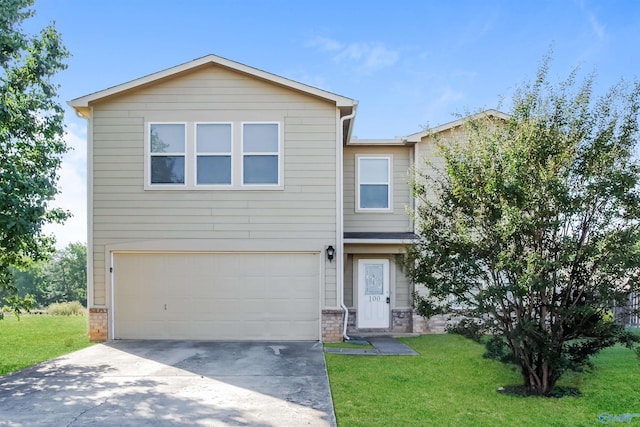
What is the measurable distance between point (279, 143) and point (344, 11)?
5.11 meters

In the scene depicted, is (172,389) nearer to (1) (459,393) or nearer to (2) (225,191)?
(1) (459,393)

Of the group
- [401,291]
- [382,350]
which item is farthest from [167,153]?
[401,291]

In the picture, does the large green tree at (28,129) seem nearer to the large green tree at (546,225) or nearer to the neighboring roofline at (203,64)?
the neighboring roofline at (203,64)

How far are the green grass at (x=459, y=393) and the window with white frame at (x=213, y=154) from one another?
484 centimetres

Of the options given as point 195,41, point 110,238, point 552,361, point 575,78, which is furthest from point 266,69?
→ point 552,361

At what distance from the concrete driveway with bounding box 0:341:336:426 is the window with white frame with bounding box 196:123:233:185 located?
3.83 m

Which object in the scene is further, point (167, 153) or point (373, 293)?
point (373, 293)

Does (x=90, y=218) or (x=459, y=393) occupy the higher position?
(x=90, y=218)

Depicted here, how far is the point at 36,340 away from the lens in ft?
36.4

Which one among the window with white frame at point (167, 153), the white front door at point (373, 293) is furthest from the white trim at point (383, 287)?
the window with white frame at point (167, 153)

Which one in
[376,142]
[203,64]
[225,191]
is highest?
[203,64]

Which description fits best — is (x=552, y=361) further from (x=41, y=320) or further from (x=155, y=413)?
(x=41, y=320)

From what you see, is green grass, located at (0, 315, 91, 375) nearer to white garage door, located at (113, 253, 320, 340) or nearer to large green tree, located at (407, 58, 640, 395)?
white garage door, located at (113, 253, 320, 340)

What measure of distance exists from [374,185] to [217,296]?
204 inches
